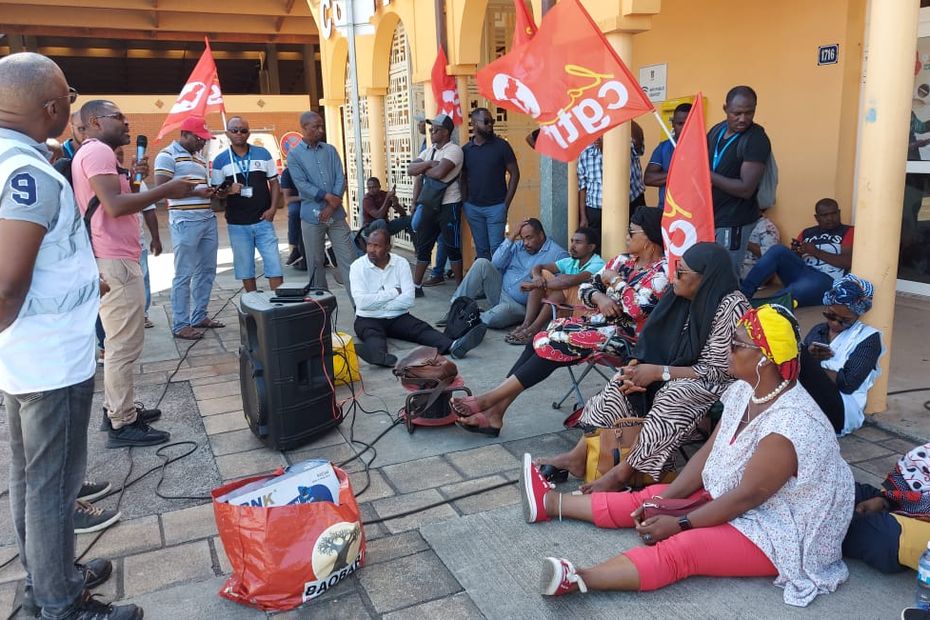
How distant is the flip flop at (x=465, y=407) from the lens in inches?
175

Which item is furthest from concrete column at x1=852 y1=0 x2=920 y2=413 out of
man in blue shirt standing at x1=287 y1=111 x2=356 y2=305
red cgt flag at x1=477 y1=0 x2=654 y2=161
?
man in blue shirt standing at x1=287 y1=111 x2=356 y2=305

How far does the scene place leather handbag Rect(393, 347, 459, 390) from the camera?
457 cm

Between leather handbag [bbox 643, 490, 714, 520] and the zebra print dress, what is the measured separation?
38 centimetres

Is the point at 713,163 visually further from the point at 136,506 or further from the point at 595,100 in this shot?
the point at 136,506

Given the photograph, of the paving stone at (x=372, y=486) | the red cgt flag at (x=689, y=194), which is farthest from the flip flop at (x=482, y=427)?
the red cgt flag at (x=689, y=194)

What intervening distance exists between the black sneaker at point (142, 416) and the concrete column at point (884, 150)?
4.25 metres

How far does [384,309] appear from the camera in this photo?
6.08 meters

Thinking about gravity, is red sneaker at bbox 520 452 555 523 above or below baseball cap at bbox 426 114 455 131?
below

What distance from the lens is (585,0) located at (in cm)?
604

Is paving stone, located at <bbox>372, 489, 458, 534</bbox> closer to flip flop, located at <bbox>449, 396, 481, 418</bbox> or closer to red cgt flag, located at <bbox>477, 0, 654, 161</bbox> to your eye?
flip flop, located at <bbox>449, 396, 481, 418</bbox>

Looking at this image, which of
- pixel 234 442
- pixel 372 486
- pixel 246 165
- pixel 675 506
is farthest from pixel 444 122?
pixel 675 506

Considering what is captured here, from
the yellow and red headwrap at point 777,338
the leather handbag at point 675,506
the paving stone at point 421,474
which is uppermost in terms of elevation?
the yellow and red headwrap at point 777,338

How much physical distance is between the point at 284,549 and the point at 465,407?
181 centimetres

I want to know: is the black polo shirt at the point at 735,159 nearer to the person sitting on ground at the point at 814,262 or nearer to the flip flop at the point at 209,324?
the person sitting on ground at the point at 814,262
